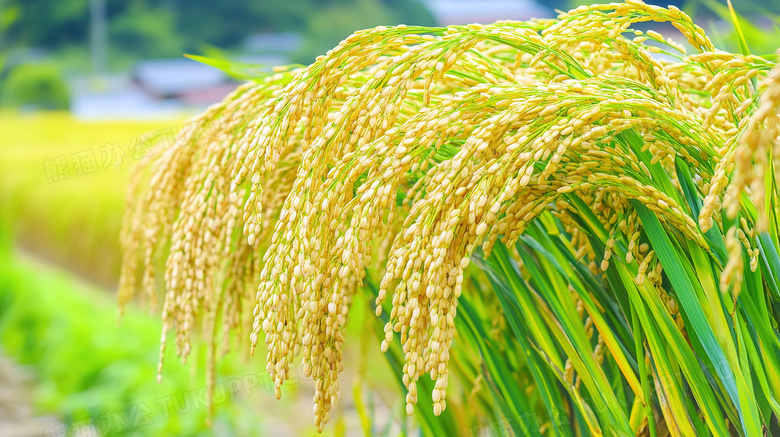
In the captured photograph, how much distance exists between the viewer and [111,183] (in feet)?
15.0

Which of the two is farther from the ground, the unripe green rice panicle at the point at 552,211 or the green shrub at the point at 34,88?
the unripe green rice panicle at the point at 552,211

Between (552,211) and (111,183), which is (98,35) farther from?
(552,211)

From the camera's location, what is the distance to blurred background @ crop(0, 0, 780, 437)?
6.80 feet

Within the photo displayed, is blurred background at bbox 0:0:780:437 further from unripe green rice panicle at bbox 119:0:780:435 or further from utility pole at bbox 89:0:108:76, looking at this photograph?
unripe green rice panicle at bbox 119:0:780:435

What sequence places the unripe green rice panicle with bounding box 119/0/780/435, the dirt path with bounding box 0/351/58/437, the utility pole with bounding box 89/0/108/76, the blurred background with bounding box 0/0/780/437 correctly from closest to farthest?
the unripe green rice panicle with bounding box 119/0/780/435, the blurred background with bounding box 0/0/780/437, the dirt path with bounding box 0/351/58/437, the utility pole with bounding box 89/0/108/76

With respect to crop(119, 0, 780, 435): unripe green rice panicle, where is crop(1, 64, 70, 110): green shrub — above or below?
below

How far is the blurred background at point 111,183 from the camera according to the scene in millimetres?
2072

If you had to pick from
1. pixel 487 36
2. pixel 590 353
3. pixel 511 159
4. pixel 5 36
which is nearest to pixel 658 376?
pixel 590 353

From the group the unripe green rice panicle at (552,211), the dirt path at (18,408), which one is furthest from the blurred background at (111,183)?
the unripe green rice panicle at (552,211)

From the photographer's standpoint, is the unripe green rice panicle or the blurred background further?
the blurred background

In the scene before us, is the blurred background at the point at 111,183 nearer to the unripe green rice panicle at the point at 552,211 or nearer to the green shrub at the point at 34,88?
the green shrub at the point at 34,88

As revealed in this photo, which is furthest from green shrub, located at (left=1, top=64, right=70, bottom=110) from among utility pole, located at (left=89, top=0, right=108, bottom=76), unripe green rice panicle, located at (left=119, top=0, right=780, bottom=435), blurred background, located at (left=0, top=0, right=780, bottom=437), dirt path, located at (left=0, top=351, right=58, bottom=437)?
unripe green rice panicle, located at (left=119, top=0, right=780, bottom=435)

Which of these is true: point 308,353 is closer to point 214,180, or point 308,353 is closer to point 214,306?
point 214,180

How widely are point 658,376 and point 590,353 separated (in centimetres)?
7
